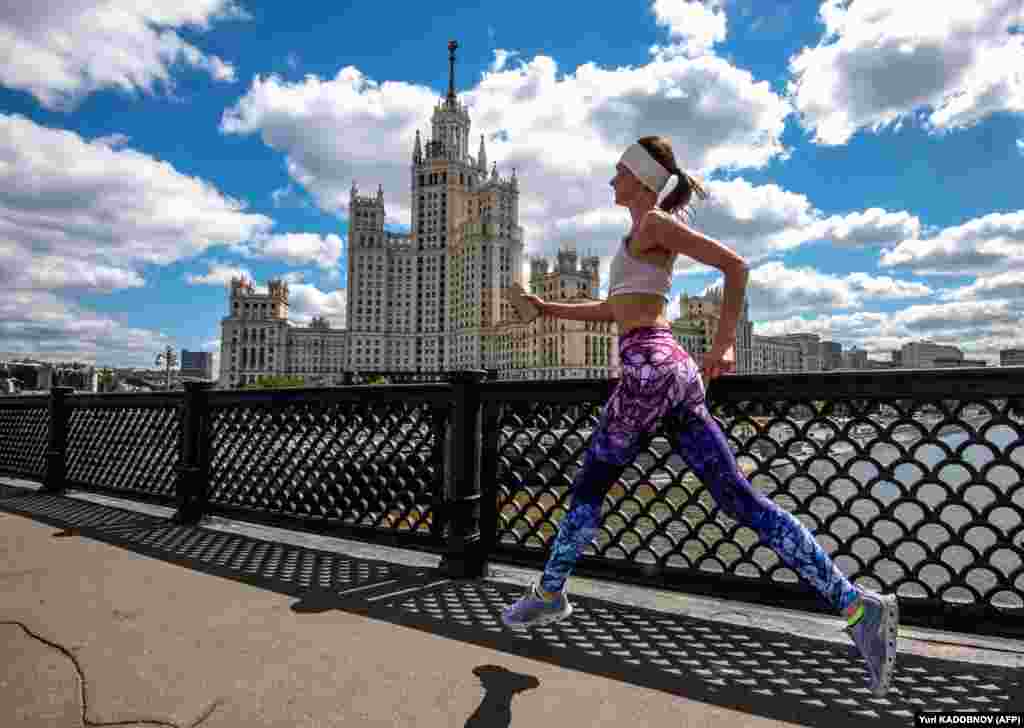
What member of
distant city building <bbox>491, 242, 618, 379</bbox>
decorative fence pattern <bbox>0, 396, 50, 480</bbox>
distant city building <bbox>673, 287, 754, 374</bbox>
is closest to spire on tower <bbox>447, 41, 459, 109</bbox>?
distant city building <bbox>491, 242, 618, 379</bbox>

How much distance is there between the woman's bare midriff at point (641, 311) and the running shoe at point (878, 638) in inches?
50.8

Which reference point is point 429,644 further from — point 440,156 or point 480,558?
point 440,156

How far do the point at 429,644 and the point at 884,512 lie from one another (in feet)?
7.32

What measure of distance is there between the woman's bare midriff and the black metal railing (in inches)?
19.8

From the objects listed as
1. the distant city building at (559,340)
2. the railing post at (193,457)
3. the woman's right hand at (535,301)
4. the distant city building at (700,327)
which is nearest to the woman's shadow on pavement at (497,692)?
the woman's right hand at (535,301)

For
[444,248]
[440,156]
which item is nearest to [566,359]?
[444,248]

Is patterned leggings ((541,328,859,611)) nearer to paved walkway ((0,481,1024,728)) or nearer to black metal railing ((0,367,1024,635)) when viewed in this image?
black metal railing ((0,367,1024,635))

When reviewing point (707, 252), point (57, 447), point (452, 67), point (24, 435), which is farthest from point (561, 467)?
point (452, 67)

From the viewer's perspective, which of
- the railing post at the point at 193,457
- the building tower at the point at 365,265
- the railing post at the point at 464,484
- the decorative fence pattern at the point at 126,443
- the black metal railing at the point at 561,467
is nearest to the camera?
the black metal railing at the point at 561,467

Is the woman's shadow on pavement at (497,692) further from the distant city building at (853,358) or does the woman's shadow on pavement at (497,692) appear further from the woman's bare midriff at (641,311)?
the distant city building at (853,358)

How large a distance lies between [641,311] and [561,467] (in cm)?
147

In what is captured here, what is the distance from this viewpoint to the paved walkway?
2037mm

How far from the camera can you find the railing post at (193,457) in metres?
5.18

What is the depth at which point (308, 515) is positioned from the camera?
4.59m
